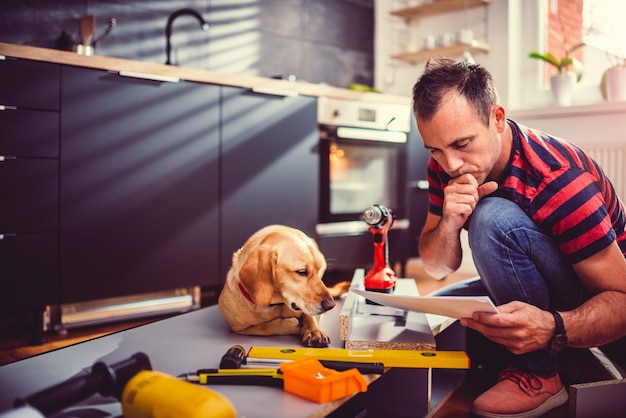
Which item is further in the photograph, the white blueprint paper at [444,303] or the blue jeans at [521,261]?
the blue jeans at [521,261]

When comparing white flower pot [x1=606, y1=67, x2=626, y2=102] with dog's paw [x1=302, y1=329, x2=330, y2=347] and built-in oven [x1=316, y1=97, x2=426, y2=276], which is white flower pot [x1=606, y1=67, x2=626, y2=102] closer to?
built-in oven [x1=316, y1=97, x2=426, y2=276]

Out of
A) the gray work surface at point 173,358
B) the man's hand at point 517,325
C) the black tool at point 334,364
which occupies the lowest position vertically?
the gray work surface at point 173,358

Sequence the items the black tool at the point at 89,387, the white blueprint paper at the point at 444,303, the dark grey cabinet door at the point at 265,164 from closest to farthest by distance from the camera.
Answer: the black tool at the point at 89,387
the white blueprint paper at the point at 444,303
the dark grey cabinet door at the point at 265,164

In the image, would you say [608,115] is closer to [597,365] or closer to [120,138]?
[597,365]

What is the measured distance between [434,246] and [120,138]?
1528 mm

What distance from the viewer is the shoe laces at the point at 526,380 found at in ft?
4.22

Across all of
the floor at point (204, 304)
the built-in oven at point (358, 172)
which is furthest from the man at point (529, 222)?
the built-in oven at point (358, 172)

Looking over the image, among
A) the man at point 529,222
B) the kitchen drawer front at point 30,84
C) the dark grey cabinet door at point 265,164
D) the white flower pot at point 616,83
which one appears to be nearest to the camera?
the man at point 529,222

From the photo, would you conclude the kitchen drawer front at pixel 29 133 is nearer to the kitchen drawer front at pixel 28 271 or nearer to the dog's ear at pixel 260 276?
the kitchen drawer front at pixel 28 271

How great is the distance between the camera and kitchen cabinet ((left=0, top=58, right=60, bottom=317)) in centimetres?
212

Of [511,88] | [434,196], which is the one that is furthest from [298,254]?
[511,88]

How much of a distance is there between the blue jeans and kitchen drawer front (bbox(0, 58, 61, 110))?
1.78 m

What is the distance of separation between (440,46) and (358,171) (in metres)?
1.22

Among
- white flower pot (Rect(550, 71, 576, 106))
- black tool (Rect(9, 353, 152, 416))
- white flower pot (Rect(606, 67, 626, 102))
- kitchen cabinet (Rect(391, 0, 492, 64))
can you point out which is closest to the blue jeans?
black tool (Rect(9, 353, 152, 416))
